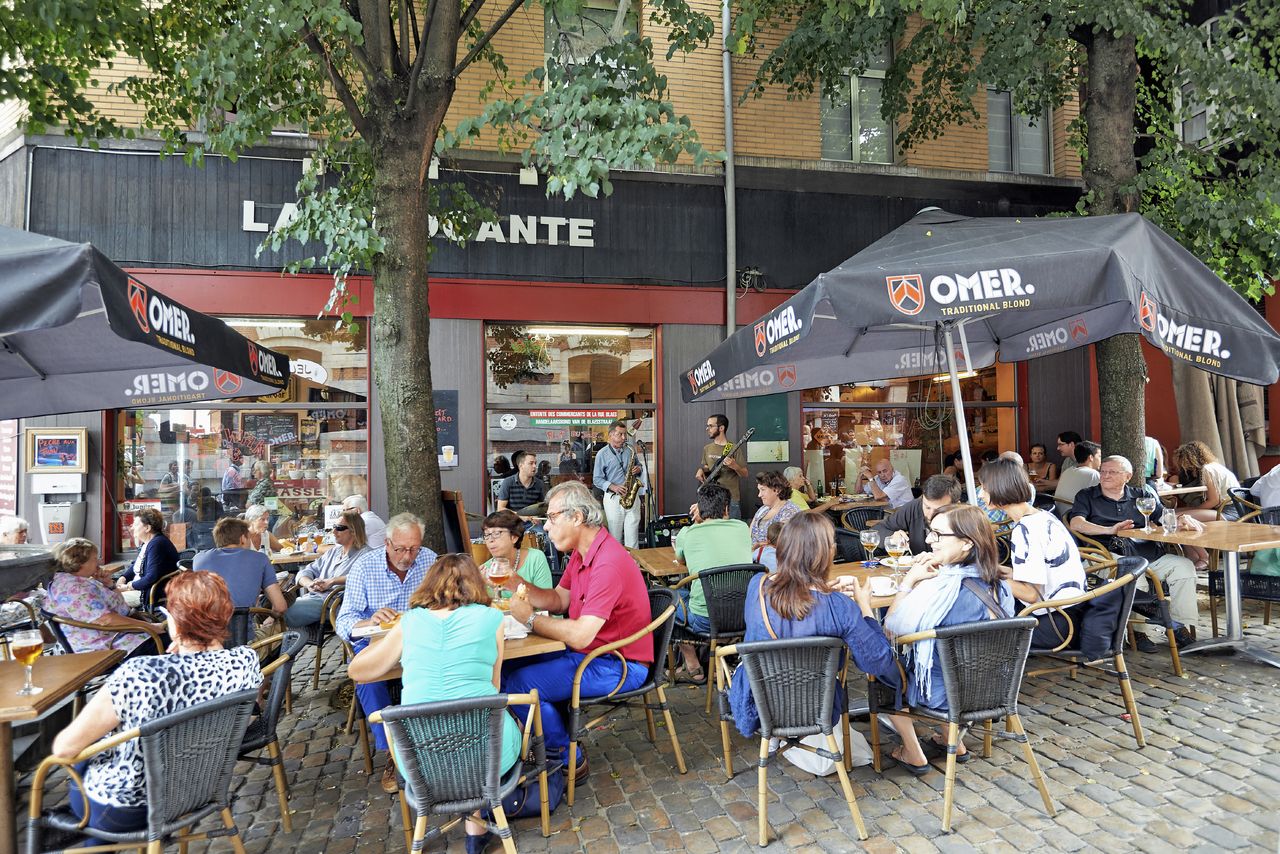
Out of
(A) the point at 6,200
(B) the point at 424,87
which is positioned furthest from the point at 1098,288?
(A) the point at 6,200

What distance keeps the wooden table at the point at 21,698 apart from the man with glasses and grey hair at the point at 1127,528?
6.93 m

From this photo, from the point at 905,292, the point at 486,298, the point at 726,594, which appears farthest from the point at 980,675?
the point at 486,298

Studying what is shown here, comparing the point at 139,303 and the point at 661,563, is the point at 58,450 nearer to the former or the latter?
the point at 139,303

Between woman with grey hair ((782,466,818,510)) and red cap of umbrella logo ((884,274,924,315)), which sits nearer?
red cap of umbrella logo ((884,274,924,315))

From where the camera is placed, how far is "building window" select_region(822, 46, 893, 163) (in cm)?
1144

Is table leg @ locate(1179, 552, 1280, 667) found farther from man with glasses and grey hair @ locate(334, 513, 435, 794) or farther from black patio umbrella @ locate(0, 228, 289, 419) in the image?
black patio umbrella @ locate(0, 228, 289, 419)

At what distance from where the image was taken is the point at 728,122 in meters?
10.5

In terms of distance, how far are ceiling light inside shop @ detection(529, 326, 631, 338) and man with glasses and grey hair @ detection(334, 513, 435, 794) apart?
576 cm

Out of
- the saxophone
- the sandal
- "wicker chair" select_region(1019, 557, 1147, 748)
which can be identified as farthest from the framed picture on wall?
"wicker chair" select_region(1019, 557, 1147, 748)

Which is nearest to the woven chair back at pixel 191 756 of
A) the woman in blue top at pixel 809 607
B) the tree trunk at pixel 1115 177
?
the woman in blue top at pixel 809 607

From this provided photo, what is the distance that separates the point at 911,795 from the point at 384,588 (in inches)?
120

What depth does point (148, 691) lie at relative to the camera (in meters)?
2.89

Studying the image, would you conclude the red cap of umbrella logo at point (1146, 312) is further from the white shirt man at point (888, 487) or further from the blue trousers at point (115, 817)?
the white shirt man at point (888, 487)

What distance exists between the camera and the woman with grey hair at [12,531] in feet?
19.2
